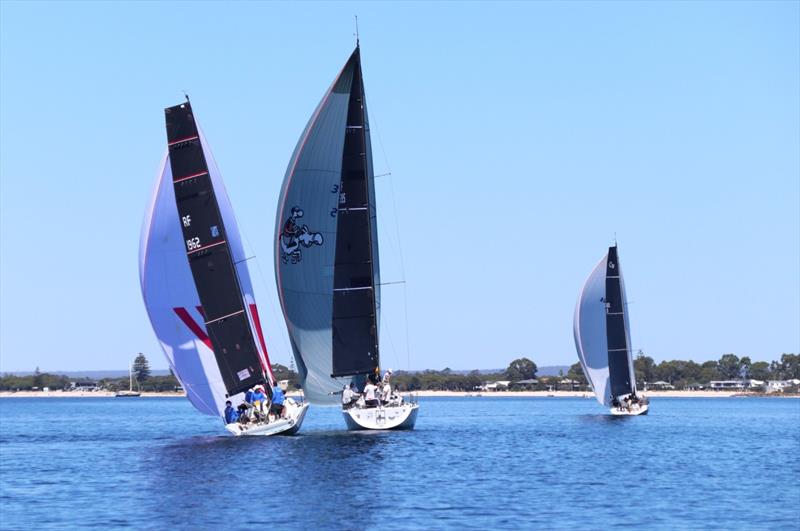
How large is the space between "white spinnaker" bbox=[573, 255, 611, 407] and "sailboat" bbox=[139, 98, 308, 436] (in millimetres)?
31545

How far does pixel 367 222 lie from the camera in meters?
50.8

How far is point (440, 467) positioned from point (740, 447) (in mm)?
16954

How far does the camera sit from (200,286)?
4597 centimetres

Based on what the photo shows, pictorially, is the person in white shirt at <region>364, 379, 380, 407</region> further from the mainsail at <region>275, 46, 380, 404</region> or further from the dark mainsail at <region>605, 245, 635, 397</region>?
the dark mainsail at <region>605, 245, 635, 397</region>

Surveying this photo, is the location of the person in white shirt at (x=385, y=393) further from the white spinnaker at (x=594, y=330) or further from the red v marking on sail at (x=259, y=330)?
the white spinnaker at (x=594, y=330)

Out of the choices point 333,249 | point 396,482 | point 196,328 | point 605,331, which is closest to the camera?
point 396,482

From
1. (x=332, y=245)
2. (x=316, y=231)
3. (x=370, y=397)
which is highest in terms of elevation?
(x=316, y=231)

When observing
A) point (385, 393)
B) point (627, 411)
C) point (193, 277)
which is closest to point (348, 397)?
point (385, 393)

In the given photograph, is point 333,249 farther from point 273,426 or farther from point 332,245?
point 273,426

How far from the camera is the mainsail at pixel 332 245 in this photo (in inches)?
1994

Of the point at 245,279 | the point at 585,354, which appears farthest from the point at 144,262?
the point at 585,354

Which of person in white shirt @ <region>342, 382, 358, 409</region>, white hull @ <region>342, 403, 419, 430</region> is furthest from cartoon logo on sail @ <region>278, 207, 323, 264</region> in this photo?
white hull @ <region>342, 403, 419, 430</region>

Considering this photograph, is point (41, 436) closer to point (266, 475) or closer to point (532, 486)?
point (266, 475)

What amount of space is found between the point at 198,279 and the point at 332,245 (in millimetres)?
6980
